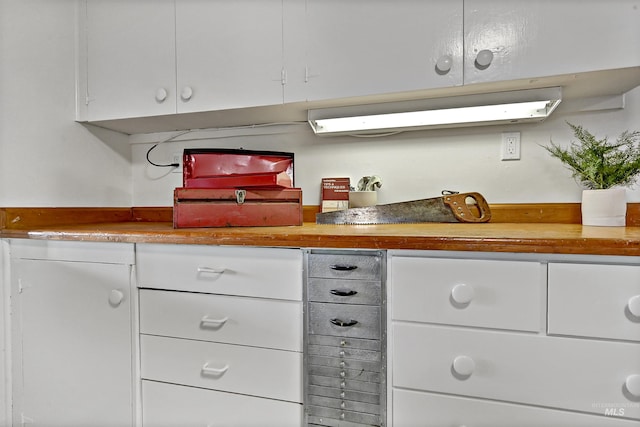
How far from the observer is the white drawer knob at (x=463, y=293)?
92 centimetres

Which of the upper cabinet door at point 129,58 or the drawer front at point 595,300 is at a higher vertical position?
the upper cabinet door at point 129,58

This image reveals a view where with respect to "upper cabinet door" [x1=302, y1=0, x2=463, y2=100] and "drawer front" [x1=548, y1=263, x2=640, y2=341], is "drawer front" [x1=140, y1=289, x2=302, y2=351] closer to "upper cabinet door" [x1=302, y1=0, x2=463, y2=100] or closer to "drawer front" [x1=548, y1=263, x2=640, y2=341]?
"drawer front" [x1=548, y1=263, x2=640, y2=341]

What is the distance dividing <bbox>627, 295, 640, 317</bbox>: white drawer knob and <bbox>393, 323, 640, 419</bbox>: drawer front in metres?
0.08

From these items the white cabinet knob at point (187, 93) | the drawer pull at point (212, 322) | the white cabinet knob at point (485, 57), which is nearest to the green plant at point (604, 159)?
the white cabinet knob at point (485, 57)

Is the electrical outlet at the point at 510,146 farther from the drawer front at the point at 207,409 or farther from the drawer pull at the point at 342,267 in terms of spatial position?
the drawer front at the point at 207,409

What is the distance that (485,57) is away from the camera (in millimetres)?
1182

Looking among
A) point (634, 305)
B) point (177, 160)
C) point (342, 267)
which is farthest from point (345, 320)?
point (177, 160)

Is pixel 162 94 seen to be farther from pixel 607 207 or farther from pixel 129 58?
pixel 607 207

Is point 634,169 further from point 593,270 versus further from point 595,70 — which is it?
point 593,270

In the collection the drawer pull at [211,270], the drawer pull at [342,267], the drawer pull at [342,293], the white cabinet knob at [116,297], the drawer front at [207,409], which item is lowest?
the drawer front at [207,409]

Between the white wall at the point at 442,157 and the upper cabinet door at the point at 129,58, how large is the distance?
0.37 metres

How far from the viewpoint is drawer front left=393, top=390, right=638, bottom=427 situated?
2.83 ft

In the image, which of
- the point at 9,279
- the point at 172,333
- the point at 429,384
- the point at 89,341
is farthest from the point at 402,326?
the point at 9,279

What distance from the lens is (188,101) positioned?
151cm
